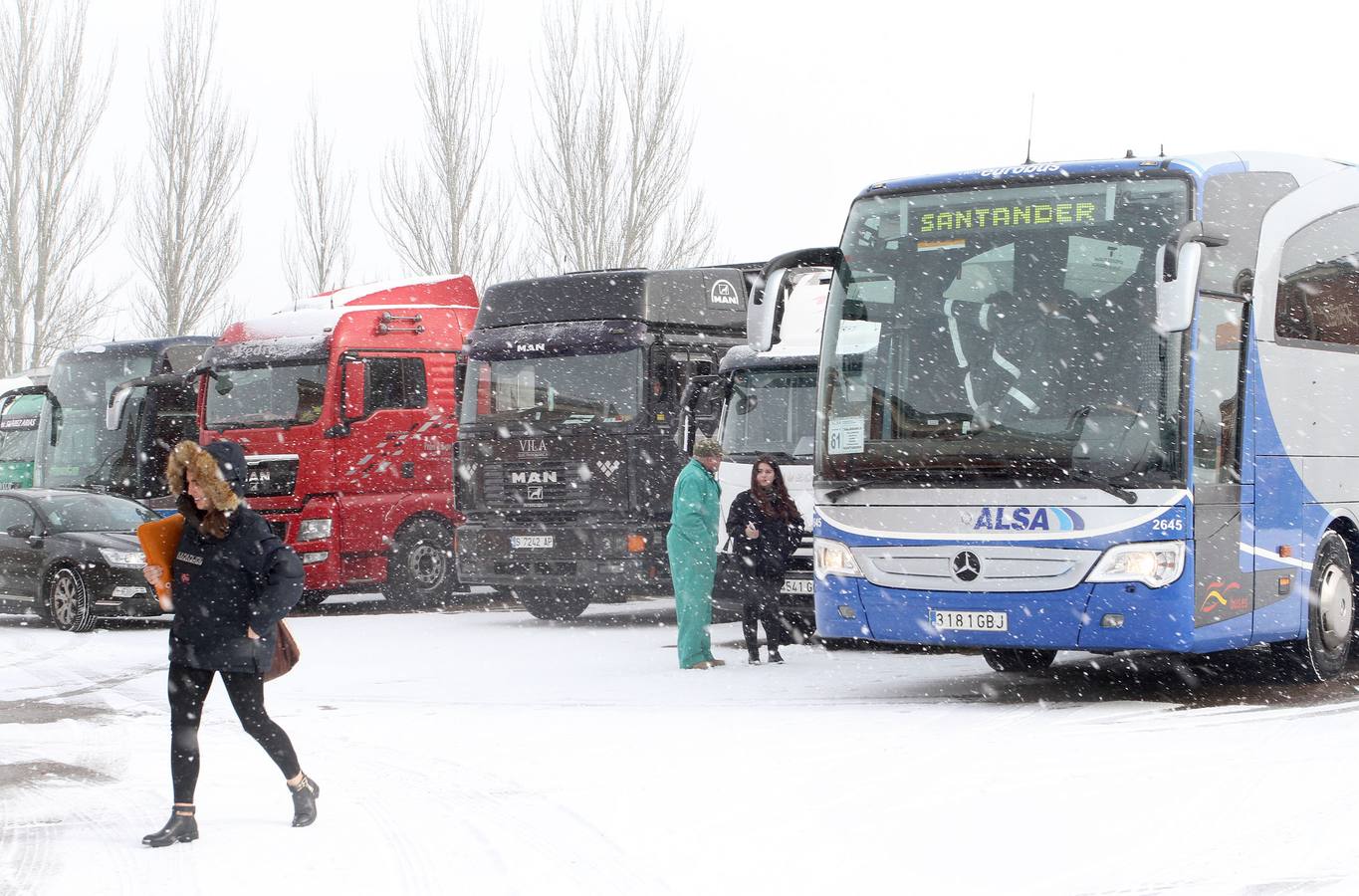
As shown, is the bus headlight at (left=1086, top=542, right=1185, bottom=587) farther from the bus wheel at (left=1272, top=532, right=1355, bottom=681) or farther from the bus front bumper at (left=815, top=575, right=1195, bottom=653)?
the bus wheel at (left=1272, top=532, right=1355, bottom=681)

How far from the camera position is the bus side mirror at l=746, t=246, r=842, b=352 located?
11.4 metres

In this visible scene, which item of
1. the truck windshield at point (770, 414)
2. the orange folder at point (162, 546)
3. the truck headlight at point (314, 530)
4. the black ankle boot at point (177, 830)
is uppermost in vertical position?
the truck windshield at point (770, 414)

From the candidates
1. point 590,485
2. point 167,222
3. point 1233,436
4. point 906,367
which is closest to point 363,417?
point 590,485

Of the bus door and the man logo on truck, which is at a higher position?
the man logo on truck

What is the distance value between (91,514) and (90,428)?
5111 millimetres

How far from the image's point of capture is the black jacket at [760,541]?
13.9 meters

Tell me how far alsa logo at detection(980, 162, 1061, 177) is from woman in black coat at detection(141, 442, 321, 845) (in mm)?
5713

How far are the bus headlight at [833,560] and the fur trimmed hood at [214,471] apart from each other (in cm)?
482

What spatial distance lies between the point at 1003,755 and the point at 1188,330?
3029mm

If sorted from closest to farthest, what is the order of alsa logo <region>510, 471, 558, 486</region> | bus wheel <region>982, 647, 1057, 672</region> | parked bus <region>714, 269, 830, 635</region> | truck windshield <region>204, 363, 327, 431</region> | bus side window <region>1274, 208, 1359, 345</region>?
bus side window <region>1274, 208, 1359, 345</region>
bus wheel <region>982, 647, 1057, 672</region>
parked bus <region>714, 269, 830, 635</region>
alsa logo <region>510, 471, 558, 486</region>
truck windshield <region>204, 363, 327, 431</region>

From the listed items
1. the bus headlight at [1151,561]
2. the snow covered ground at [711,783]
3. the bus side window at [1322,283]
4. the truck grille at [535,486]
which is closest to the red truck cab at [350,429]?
the truck grille at [535,486]

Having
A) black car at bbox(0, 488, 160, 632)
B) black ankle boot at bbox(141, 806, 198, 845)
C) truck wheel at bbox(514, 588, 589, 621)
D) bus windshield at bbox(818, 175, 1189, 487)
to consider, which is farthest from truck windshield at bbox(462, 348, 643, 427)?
black ankle boot at bbox(141, 806, 198, 845)

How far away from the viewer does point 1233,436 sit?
10.9 meters

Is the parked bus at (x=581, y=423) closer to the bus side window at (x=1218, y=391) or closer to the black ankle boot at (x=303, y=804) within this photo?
the bus side window at (x=1218, y=391)
